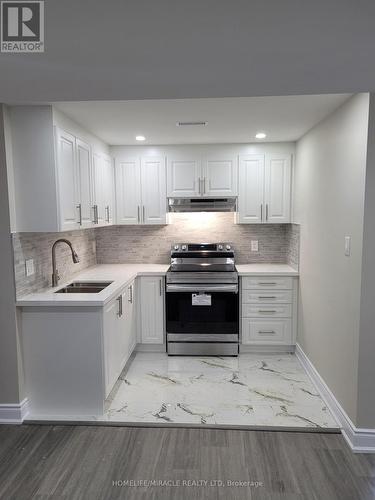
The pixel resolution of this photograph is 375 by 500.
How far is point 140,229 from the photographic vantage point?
4.24 metres

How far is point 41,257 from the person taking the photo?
9.11 feet

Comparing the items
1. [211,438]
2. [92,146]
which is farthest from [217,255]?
[211,438]

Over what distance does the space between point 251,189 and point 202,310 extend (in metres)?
1.39

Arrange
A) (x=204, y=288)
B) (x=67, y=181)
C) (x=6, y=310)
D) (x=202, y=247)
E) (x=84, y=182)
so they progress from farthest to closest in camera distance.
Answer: (x=202, y=247) < (x=204, y=288) < (x=84, y=182) < (x=67, y=181) < (x=6, y=310)

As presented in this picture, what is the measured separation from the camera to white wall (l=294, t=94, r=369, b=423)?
2.18m

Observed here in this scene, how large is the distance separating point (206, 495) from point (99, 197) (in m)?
2.56

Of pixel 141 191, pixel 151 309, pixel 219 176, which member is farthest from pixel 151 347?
pixel 219 176

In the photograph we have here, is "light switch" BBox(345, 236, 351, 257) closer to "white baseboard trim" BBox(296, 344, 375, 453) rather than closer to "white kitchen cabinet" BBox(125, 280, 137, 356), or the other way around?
"white baseboard trim" BBox(296, 344, 375, 453)

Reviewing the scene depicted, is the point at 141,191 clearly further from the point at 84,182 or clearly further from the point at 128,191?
the point at 84,182

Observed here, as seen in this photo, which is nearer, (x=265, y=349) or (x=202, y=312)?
(x=202, y=312)

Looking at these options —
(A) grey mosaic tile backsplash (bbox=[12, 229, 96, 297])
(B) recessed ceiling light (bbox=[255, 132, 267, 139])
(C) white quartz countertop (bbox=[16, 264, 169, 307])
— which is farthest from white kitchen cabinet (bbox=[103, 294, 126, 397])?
(B) recessed ceiling light (bbox=[255, 132, 267, 139])

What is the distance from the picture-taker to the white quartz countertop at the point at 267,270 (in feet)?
11.8

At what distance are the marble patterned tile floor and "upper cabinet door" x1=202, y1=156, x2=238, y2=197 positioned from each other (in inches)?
69.3

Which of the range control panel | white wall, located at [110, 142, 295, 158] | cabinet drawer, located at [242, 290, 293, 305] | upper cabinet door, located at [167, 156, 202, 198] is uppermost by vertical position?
white wall, located at [110, 142, 295, 158]
